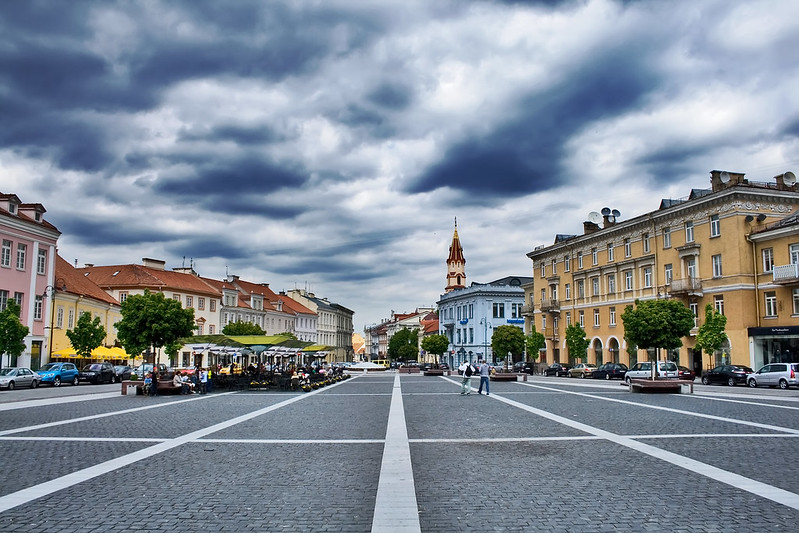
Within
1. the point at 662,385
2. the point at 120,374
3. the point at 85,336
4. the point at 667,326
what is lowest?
the point at 120,374

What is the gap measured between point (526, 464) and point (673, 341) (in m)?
31.7

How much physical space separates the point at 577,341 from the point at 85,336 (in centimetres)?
4123

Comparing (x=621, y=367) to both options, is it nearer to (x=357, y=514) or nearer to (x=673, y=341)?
(x=673, y=341)

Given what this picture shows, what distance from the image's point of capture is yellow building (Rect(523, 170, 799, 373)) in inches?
1674

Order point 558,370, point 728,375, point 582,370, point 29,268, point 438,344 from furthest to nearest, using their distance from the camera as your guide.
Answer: point 438,344
point 558,370
point 582,370
point 29,268
point 728,375

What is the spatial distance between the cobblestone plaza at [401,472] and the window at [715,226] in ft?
100

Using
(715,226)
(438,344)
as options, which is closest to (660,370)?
(715,226)

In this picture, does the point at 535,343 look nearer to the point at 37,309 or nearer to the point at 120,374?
the point at 120,374

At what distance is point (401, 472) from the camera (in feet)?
31.2

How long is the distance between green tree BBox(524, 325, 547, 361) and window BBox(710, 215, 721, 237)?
26018 millimetres

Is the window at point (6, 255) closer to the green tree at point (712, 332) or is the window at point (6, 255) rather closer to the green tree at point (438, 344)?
the green tree at point (712, 332)

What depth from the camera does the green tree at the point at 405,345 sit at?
141750 mm

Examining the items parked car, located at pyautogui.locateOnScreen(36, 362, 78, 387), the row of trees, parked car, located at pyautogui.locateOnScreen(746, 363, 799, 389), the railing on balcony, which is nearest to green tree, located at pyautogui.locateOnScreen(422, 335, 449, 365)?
the row of trees

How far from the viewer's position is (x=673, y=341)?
38.7 metres
